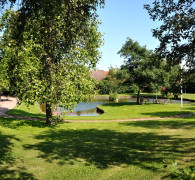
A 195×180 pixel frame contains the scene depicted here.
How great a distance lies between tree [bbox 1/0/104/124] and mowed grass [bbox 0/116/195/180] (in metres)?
3.18

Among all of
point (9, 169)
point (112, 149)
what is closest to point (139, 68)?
point (112, 149)

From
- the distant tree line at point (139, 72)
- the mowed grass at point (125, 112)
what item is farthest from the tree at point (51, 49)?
the distant tree line at point (139, 72)

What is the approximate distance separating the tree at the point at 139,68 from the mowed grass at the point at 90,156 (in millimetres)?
22715

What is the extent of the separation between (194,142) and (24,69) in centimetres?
1139

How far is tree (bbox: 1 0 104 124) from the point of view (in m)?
7.10

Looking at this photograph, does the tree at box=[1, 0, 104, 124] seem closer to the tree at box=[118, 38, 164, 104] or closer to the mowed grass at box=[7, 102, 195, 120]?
the mowed grass at box=[7, 102, 195, 120]

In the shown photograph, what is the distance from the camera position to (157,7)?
7.90 meters

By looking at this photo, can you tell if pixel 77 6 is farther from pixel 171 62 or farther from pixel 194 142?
pixel 194 142

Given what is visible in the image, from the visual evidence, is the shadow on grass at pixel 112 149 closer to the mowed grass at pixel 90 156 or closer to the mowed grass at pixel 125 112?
the mowed grass at pixel 90 156

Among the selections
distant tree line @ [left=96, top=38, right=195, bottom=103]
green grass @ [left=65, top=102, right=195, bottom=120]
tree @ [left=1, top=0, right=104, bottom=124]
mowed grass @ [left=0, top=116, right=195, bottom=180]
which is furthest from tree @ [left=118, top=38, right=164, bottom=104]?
mowed grass @ [left=0, top=116, right=195, bottom=180]

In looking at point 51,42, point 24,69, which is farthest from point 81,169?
point 24,69

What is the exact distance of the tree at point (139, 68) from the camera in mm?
34562

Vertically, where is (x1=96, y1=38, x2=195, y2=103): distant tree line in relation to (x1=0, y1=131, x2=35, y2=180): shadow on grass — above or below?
above

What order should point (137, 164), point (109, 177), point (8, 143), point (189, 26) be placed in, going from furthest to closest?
point (8, 143) → point (137, 164) → point (189, 26) → point (109, 177)
